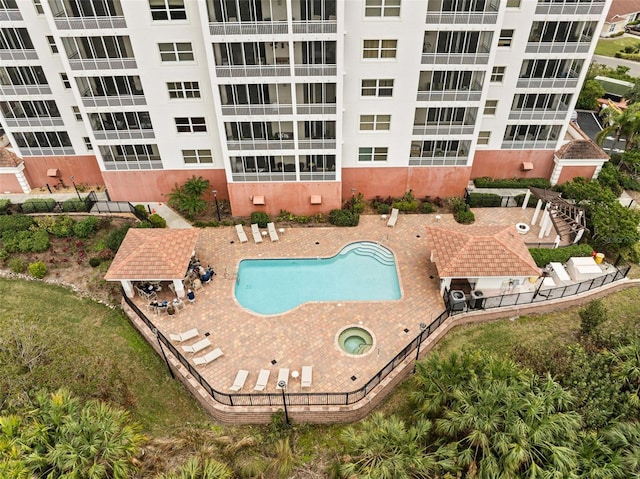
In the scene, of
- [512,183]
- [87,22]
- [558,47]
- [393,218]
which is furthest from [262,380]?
[558,47]

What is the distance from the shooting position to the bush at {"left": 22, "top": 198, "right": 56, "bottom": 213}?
3372cm

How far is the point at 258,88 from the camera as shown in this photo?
2884 cm

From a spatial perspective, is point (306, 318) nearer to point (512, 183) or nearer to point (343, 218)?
point (343, 218)

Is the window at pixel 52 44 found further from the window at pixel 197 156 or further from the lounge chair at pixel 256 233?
the lounge chair at pixel 256 233

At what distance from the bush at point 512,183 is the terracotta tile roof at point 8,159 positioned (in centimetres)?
3755

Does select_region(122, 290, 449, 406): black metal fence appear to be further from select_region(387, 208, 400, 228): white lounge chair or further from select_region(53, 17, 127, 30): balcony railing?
select_region(53, 17, 127, 30): balcony railing

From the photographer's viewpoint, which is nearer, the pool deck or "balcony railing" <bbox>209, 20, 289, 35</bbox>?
the pool deck

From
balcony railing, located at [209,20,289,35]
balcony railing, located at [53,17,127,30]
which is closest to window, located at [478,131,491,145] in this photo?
balcony railing, located at [209,20,289,35]

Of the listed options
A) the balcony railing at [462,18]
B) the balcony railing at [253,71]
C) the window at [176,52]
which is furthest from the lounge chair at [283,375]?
the balcony railing at [462,18]

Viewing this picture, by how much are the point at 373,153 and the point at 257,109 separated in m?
9.63

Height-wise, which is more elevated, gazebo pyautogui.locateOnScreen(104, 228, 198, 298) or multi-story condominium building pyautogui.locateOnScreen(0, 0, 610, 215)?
multi-story condominium building pyautogui.locateOnScreen(0, 0, 610, 215)

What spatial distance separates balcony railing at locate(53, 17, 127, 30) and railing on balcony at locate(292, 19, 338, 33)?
10.9 meters

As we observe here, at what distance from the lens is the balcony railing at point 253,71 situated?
27.8 metres

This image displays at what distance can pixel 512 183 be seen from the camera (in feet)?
118
